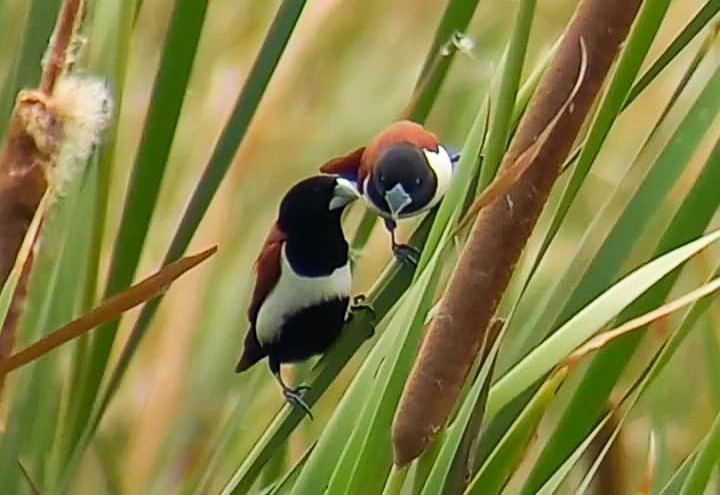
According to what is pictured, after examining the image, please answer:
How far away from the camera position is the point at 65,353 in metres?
0.77

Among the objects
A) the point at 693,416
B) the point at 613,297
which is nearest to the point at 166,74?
the point at 613,297

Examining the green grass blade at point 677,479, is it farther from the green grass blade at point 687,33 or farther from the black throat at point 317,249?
the black throat at point 317,249

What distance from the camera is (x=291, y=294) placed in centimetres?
76

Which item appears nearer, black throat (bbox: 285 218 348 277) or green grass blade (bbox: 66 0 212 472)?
green grass blade (bbox: 66 0 212 472)

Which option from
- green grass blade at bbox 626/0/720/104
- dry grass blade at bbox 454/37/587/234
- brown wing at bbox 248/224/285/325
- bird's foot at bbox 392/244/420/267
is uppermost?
dry grass blade at bbox 454/37/587/234

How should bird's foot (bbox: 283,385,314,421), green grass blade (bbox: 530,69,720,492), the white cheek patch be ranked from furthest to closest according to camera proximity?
the white cheek patch → bird's foot (bbox: 283,385,314,421) → green grass blade (bbox: 530,69,720,492)

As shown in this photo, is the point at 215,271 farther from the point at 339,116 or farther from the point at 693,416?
the point at 693,416

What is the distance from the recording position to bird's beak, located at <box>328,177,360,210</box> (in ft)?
2.32

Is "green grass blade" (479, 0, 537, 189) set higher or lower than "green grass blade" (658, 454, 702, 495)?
higher

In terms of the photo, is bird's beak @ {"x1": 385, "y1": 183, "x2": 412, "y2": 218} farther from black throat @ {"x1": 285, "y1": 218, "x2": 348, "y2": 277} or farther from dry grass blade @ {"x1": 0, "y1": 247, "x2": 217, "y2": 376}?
dry grass blade @ {"x1": 0, "y1": 247, "x2": 217, "y2": 376}

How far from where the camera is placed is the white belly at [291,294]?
2.43ft

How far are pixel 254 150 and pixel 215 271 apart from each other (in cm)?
12

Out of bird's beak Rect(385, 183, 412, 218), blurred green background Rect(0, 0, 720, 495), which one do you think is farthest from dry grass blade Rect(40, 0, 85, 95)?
blurred green background Rect(0, 0, 720, 495)

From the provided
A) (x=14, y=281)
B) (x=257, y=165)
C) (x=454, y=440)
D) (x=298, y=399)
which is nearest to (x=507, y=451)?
(x=454, y=440)
